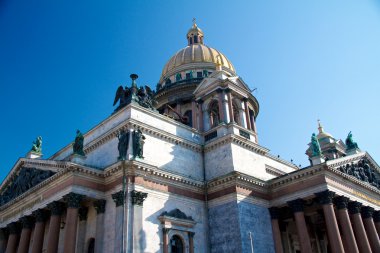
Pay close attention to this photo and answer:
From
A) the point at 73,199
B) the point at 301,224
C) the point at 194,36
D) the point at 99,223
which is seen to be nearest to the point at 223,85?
the point at 301,224

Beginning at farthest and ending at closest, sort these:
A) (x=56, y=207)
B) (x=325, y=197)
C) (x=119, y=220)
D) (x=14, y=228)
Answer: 1. (x=14, y=228)
2. (x=325, y=197)
3. (x=56, y=207)
4. (x=119, y=220)

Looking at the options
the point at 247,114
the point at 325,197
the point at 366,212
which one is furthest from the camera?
the point at 247,114

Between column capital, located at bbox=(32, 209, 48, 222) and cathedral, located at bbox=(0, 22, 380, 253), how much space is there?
0.08 metres

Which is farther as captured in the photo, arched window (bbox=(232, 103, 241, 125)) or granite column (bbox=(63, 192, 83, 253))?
arched window (bbox=(232, 103, 241, 125))

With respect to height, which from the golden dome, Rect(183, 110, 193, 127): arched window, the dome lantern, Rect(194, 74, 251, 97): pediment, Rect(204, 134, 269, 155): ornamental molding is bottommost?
Rect(204, 134, 269, 155): ornamental molding

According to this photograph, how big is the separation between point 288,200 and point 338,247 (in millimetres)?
4601

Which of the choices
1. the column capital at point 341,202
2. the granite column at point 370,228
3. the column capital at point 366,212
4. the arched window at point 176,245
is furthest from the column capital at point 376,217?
the arched window at point 176,245

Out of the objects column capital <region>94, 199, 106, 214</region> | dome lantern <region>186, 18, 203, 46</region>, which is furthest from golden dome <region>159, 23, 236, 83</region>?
column capital <region>94, 199, 106, 214</region>

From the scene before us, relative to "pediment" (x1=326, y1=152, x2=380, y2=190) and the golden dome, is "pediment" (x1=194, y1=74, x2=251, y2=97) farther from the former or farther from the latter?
the golden dome

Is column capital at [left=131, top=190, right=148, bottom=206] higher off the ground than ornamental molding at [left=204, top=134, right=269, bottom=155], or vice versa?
ornamental molding at [left=204, top=134, right=269, bottom=155]

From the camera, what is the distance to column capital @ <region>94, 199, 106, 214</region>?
22.7 m

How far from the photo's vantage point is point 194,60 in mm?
43750

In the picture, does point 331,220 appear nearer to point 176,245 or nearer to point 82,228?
point 176,245

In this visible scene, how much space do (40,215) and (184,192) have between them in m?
9.58
